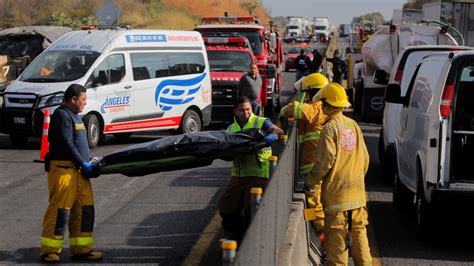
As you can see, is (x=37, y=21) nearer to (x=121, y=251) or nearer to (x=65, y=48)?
(x=65, y=48)

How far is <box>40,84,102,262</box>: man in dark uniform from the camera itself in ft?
29.5

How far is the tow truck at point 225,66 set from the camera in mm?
22422

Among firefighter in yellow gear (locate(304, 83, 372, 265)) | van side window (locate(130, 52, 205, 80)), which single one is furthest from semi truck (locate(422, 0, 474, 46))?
firefighter in yellow gear (locate(304, 83, 372, 265))

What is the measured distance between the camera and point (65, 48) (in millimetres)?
19219

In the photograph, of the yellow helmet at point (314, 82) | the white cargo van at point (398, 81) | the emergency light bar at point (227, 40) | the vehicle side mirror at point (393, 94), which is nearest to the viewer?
the yellow helmet at point (314, 82)

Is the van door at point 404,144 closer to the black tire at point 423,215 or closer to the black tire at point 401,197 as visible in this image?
the black tire at point 401,197

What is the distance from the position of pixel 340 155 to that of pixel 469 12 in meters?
23.0

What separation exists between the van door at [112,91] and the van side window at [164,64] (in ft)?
1.32

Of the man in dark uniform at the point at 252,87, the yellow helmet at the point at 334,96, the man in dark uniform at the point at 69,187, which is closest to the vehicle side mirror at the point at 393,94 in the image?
the yellow helmet at the point at 334,96

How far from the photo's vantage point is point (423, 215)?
1001 cm

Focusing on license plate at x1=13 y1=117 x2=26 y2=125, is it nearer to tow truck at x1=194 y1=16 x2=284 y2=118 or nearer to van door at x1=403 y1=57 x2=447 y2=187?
tow truck at x1=194 y1=16 x2=284 y2=118

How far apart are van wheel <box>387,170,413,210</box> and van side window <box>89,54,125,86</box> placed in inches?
312

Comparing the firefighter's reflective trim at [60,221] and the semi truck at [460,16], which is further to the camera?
the semi truck at [460,16]

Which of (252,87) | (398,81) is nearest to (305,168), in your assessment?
(398,81)
